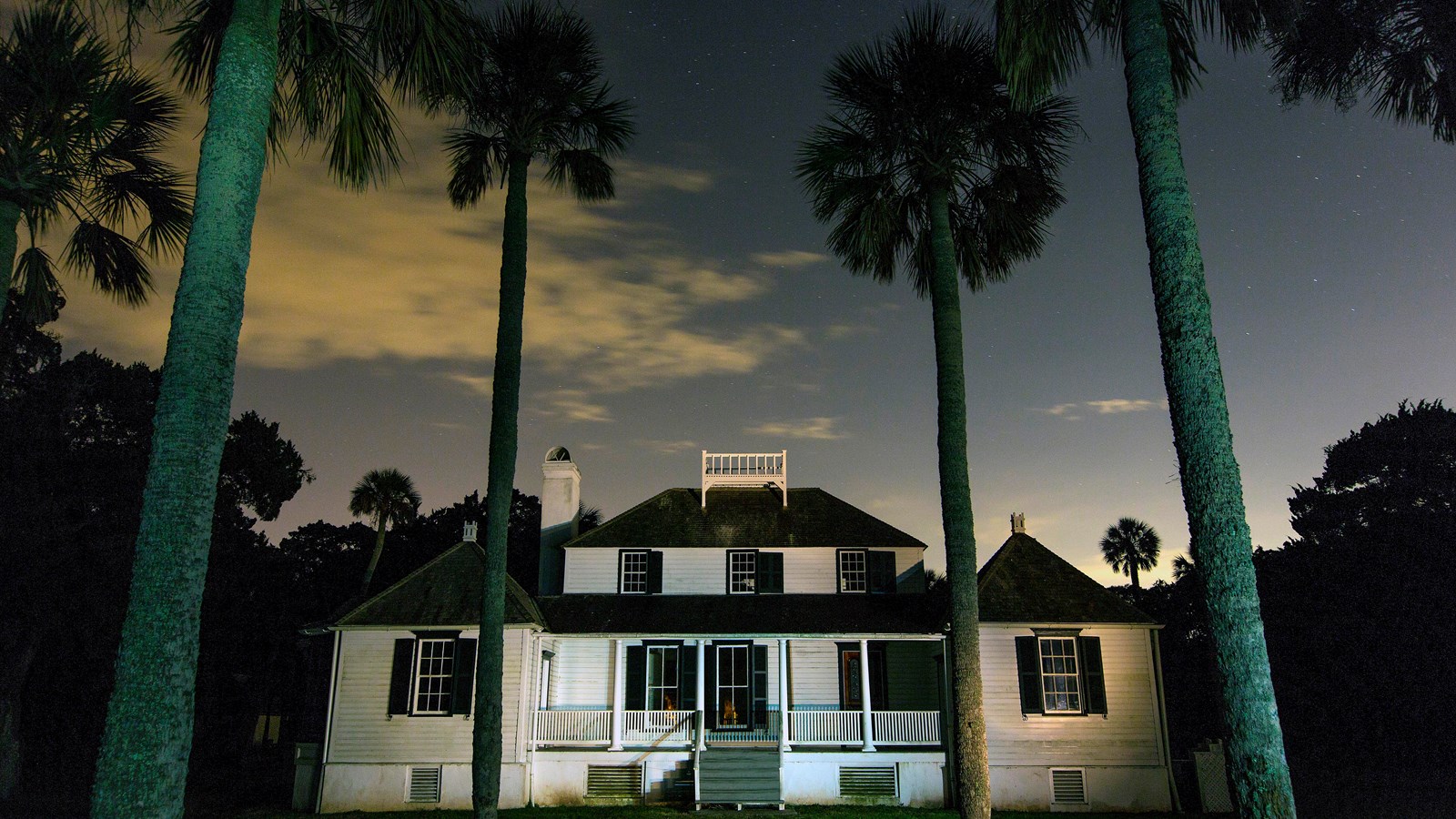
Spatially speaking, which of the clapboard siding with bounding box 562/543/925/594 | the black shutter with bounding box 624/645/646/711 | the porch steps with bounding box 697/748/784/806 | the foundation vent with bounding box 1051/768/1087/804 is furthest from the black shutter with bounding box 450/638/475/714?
the foundation vent with bounding box 1051/768/1087/804

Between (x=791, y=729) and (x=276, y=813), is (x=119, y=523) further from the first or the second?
(x=791, y=729)

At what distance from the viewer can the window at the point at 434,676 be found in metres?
21.6

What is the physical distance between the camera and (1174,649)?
4012cm

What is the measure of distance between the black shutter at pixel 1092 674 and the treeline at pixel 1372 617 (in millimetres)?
6672

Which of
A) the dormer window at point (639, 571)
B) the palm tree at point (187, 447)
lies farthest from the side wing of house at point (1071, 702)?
the palm tree at point (187, 447)

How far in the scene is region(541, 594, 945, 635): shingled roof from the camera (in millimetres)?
23016

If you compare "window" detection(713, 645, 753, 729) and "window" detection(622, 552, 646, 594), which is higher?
"window" detection(622, 552, 646, 594)

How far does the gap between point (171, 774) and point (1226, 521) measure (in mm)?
7295

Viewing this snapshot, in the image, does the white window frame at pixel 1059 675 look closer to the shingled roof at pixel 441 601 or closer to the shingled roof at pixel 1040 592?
the shingled roof at pixel 1040 592

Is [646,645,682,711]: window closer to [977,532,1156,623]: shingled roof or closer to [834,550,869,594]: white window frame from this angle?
[834,550,869,594]: white window frame

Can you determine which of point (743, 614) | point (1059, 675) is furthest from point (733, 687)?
point (1059, 675)

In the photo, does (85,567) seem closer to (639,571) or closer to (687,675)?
(639,571)

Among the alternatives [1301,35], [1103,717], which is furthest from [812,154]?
[1103,717]

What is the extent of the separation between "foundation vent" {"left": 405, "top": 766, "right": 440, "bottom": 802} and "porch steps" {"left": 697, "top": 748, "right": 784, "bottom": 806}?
5996 mm
